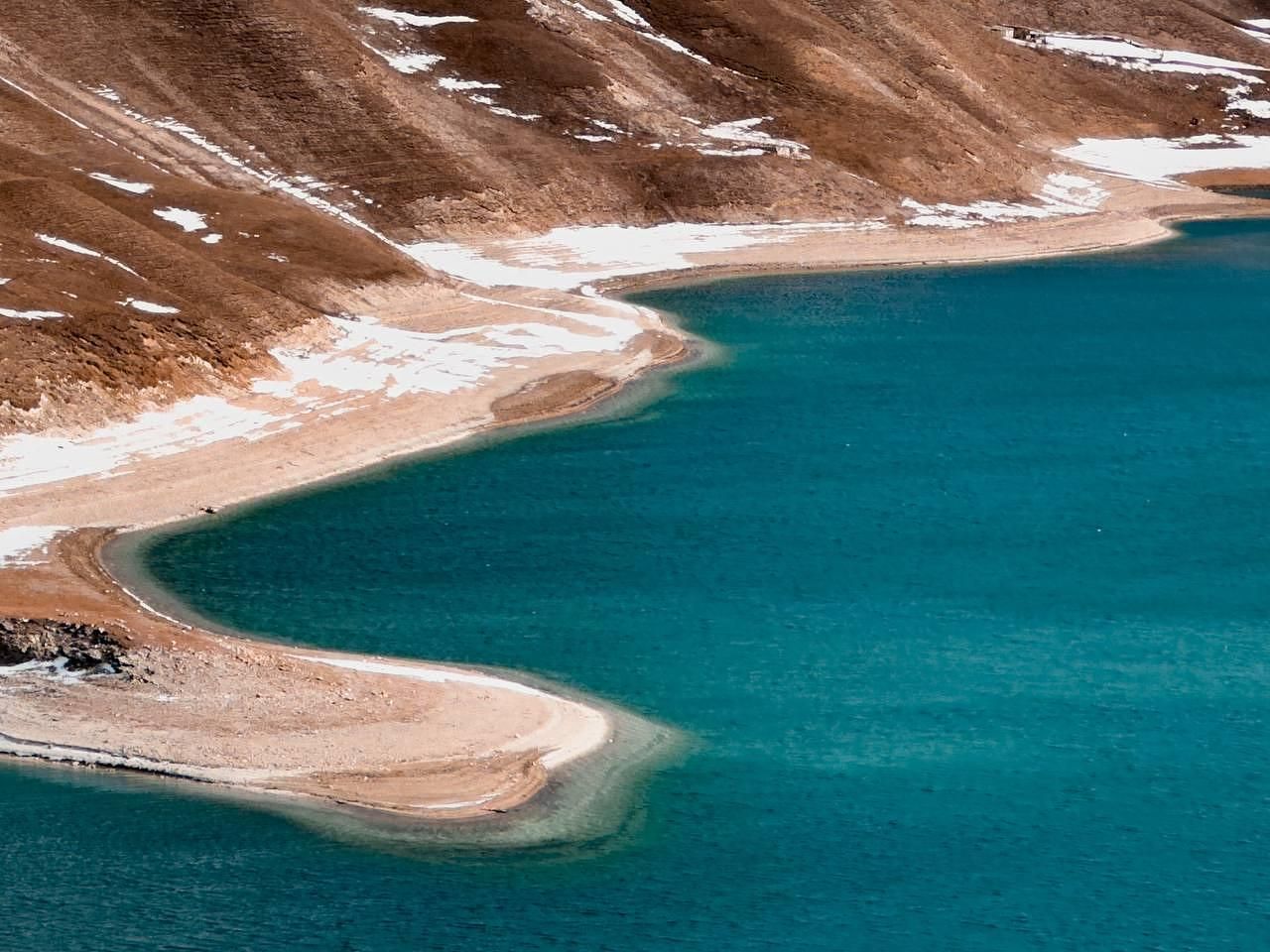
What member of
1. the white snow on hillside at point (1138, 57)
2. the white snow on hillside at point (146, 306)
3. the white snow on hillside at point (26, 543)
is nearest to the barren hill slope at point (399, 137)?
the white snow on hillside at point (146, 306)

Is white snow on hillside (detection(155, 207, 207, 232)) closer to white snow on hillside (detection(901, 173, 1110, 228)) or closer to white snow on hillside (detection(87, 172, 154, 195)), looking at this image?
white snow on hillside (detection(87, 172, 154, 195))

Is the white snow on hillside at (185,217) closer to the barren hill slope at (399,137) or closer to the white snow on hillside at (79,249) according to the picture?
the barren hill slope at (399,137)

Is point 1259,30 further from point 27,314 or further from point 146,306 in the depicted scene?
point 27,314

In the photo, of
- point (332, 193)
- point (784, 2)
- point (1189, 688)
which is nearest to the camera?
point (1189, 688)

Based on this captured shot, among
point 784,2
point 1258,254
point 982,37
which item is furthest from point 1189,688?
point 982,37

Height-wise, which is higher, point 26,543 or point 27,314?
point 27,314

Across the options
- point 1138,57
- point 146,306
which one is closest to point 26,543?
point 146,306

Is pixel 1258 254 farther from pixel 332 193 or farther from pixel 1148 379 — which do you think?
pixel 332 193
